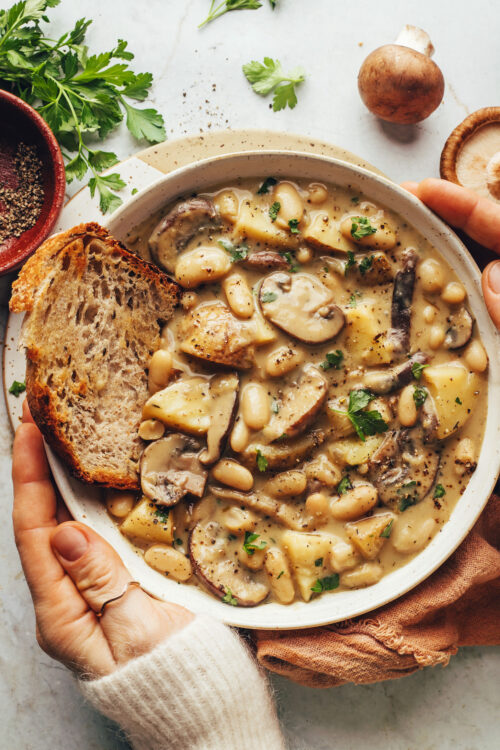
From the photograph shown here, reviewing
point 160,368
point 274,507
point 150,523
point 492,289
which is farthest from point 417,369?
point 150,523

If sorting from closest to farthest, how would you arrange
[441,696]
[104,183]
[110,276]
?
[110,276] → [104,183] → [441,696]

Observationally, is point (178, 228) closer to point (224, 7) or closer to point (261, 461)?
point (261, 461)

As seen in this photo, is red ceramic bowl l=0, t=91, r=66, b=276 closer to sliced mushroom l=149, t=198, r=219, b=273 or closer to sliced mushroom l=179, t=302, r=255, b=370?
sliced mushroom l=149, t=198, r=219, b=273

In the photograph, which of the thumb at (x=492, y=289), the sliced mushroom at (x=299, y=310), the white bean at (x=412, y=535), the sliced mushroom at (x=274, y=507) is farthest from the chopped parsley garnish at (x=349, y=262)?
the white bean at (x=412, y=535)

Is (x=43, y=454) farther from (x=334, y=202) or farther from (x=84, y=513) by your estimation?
(x=334, y=202)

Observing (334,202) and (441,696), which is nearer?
(334,202)

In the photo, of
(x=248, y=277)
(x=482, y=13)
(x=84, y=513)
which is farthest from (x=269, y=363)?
(x=482, y=13)

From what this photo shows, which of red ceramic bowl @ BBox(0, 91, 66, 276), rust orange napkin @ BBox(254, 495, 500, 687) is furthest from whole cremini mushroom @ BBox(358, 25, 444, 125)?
rust orange napkin @ BBox(254, 495, 500, 687)

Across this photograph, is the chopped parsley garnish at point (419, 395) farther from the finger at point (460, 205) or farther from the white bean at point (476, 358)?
the finger at point (460, 205)
